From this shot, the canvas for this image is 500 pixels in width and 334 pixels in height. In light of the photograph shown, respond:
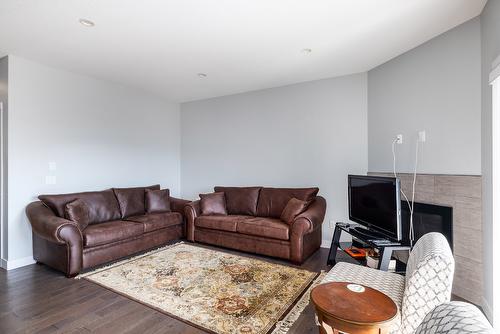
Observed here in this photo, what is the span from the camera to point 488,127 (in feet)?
7.30

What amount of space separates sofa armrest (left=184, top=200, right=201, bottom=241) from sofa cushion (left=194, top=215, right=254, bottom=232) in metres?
0.10

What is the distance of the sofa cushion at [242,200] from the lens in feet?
14.3

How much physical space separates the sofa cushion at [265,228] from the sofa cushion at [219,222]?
104mm

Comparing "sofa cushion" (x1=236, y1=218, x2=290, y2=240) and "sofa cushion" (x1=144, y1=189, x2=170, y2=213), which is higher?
"sofa cushion" (x1=144, y1=189, x2=170, y2=213)

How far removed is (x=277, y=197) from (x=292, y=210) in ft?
1.89

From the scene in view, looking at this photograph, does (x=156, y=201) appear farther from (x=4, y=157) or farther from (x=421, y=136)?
(x=421, y=136)

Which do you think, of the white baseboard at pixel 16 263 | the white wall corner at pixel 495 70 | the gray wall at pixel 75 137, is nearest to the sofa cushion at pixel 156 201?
the gray wall at pixel 75 137

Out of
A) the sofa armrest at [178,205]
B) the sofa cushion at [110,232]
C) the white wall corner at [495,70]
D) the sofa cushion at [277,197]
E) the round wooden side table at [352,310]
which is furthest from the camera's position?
the sofa armrest at [178,205]

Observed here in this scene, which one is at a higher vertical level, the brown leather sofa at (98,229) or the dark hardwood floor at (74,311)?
the brown leather sofa at (98,229)

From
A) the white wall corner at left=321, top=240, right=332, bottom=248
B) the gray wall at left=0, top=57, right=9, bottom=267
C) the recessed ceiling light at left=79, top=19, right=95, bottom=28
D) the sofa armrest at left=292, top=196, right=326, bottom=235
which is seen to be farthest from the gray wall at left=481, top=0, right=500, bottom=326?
the gray wall at left=0, top=57, right=9, bottom=267

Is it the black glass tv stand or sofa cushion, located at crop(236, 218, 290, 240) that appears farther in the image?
sofa cushion, located at crop(236, 218, 290, 240)

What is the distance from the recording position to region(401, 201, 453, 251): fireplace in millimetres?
2631

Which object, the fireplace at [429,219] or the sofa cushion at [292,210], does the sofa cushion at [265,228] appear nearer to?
the sofa cushion at [292,210]

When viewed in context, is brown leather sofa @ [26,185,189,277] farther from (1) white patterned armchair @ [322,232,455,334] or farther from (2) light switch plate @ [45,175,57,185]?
(1) white patterned armchair @ [322,232,455,334]
